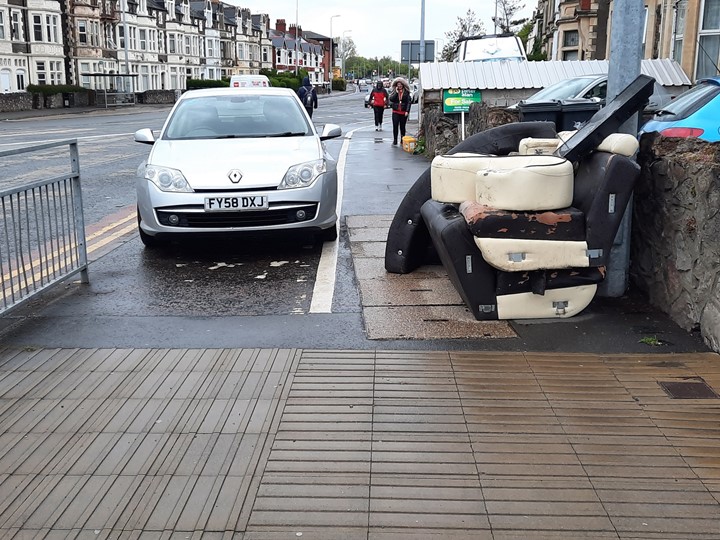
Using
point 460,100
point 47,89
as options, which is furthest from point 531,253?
point 47,89

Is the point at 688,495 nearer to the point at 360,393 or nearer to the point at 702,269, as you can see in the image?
the point at 360,393

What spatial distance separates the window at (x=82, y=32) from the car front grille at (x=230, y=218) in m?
67.2

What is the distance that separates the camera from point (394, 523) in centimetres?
304

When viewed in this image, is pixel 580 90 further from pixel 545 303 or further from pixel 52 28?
pixel 52 28

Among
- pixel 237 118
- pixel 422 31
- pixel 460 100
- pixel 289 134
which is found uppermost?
pixel 422 31

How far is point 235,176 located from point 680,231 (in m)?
3.96

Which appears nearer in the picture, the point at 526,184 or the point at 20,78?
the point at 526,184

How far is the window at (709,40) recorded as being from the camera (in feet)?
65.1

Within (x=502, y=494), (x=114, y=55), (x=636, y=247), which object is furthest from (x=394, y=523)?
(x=114, y=55)

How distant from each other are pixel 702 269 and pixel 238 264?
4195mm

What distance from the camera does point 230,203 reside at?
7.14 meters

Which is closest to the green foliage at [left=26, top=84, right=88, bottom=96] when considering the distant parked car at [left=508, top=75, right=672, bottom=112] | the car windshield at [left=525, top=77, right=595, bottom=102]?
the car windshield at [left=525, top=77, right=595, bottom=102]

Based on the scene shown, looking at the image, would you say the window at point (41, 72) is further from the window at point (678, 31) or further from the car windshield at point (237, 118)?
the car windshield at point (237, 118)

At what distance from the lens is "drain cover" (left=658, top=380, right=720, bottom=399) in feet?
13.9
